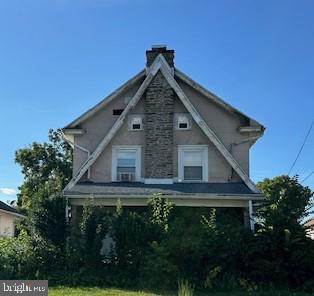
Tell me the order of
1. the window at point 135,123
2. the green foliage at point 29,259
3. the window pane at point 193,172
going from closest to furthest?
the green foliage at point 29,259 < the window pane at point 193,172 < the window at point 135,123

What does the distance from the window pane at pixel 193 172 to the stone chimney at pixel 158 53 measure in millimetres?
4775

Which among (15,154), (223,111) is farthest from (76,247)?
(15,154)

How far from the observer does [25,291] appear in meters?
9.40

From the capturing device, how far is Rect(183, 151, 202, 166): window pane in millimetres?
17406

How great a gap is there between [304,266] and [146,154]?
746 centimetres

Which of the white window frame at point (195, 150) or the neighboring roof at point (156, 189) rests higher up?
the white window frame at point (195, 150)

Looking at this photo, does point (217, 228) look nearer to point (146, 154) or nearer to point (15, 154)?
point (146, 154)

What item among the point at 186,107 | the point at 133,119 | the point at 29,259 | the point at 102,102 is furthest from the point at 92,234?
the point at 102,102

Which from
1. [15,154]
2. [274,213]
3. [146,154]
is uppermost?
[15,154]

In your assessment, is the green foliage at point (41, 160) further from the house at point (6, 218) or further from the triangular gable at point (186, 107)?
the triangular gable at point (186, 107)

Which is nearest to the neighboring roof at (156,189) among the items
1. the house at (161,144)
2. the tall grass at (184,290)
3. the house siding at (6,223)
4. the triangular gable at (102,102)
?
the house at (161,144)

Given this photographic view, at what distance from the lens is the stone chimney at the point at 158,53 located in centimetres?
1880

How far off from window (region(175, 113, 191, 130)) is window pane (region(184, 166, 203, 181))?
1.62 meters

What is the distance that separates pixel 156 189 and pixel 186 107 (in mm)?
3593
